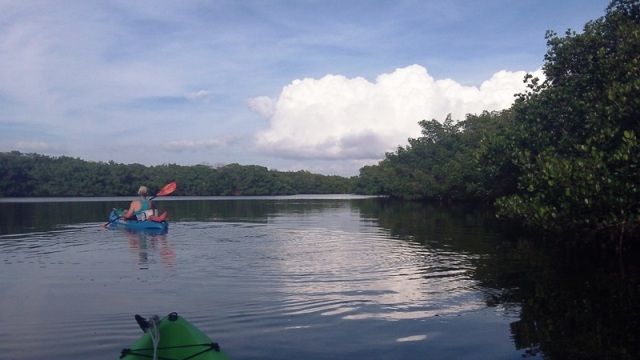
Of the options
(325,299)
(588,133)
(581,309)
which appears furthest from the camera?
(588,133)

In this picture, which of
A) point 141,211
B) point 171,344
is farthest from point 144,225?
point 171,344

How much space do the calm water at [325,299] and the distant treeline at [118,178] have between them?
63.7 m

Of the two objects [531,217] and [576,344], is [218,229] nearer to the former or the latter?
[531,217]

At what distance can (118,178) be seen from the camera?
7875cm

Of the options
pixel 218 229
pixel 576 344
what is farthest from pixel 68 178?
pixel 576 344

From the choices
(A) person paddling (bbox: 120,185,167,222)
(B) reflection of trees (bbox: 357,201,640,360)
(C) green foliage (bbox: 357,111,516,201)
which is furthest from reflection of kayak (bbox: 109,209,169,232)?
(C) green foliage (bbox: 357,111,516,201)

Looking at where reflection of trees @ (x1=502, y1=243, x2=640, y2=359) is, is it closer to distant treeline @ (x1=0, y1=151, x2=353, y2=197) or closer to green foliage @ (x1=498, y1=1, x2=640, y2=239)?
green foliage @ (x1=498, y1=1, x2=640, y2=239)

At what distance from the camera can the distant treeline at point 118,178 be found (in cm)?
7418

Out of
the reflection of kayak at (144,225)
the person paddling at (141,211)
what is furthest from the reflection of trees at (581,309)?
the person paddling at (141,211)

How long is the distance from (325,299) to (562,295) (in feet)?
13.5

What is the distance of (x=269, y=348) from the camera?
6891 mm

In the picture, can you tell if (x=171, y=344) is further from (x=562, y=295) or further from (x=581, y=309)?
(x=562, y=295)

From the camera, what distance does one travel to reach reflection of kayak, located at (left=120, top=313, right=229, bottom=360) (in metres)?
5.44

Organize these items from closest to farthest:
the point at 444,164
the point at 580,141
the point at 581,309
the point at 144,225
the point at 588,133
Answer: the point at 581,309, the point at 588,133, the point at 580,141, the point at 144,225, the point at 444,164
